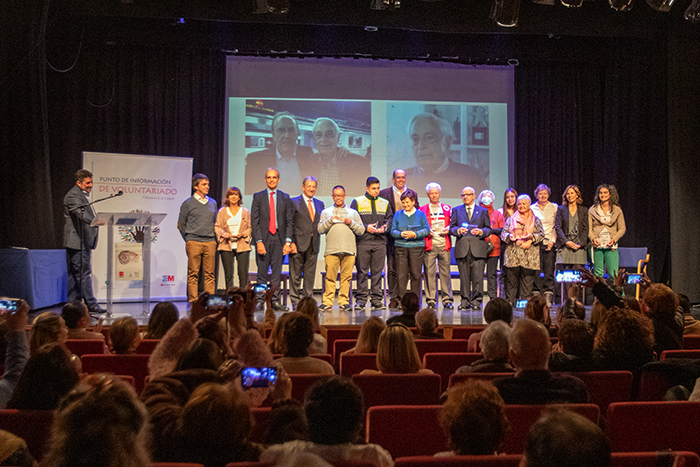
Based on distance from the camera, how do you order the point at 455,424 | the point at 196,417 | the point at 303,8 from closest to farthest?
the point at 196,417, the point at 455,424, the point at 303,8

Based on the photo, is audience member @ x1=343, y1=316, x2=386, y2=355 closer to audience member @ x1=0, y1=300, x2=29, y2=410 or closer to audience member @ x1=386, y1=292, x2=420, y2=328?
audience member @ x1=386, y1=292, x2=420, y2=328

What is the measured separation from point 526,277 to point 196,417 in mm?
6447

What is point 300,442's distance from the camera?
1.60m

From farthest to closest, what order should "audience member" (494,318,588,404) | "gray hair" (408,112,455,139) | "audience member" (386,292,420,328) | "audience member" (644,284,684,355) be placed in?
"gray hair" (408,112,455,139) < "audience member" (386,292,420,328) < "audience member" (644,284,684,355) < "audience member" (494,318,588,404)

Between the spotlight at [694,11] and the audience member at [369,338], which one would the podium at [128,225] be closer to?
the audience member at [369,338]

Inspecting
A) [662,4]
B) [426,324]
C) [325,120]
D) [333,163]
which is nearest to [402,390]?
[426,324]

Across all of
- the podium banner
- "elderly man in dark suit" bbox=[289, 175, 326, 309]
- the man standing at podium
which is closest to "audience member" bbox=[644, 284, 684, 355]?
"elderly man in dark suit" bbox=[289, 175, 326, 309]

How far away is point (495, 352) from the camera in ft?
8.91

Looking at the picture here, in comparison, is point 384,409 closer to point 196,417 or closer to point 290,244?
point 196,417

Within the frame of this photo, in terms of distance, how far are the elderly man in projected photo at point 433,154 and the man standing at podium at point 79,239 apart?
5.15 meters

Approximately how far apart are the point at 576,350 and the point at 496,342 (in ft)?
1.26

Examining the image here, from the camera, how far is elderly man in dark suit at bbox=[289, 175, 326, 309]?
730cm

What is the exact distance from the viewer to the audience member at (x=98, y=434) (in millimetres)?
1151

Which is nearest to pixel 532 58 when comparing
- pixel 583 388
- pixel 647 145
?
pixel 647 145
